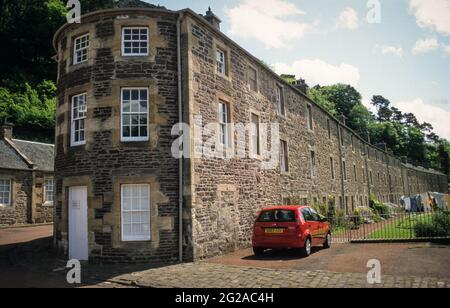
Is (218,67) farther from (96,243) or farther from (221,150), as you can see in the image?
(96,243)

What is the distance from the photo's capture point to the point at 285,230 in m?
11.5

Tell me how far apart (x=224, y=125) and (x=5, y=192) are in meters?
17.5

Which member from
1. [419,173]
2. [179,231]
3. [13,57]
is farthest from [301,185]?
[419,173]

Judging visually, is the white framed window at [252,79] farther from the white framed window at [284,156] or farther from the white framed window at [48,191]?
the white framed window at [48,191]

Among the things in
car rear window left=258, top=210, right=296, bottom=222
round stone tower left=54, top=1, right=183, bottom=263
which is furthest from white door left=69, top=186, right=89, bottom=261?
car rear window left=258, top=210, right=296, bottom=222

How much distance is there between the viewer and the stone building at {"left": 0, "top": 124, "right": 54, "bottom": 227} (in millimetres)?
23453

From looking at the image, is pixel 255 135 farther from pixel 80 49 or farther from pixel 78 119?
pixel 80 49

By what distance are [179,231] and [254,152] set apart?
633 centimetres

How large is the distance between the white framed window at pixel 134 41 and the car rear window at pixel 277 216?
6.82 meters

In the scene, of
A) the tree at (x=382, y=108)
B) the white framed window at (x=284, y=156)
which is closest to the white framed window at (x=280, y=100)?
the white framed window at (x=284, y=156)

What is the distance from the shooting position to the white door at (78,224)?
39.2 feet

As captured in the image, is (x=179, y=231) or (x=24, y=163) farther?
(x=24, y=163)

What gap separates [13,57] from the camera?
39562 mm

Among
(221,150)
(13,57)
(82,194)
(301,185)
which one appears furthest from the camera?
(13,57)
